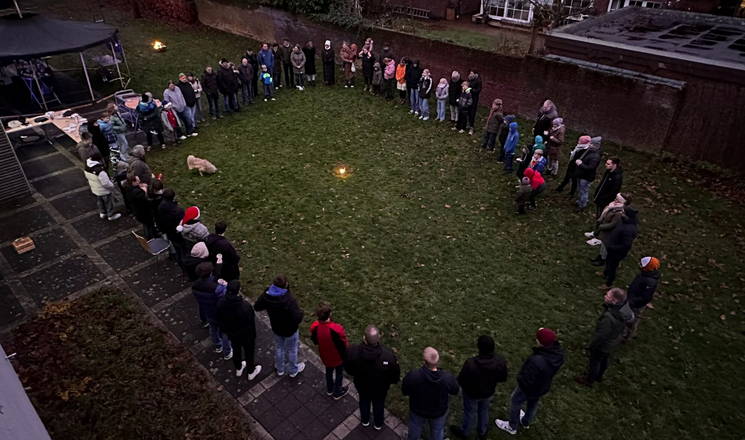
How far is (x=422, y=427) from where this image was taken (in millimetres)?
6492

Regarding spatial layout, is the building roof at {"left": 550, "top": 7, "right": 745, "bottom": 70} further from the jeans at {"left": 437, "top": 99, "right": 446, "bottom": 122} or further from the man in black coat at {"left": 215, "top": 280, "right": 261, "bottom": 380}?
the man in black coat at {"left": 215, "top": 280, "right": 261, "bottom": 380}

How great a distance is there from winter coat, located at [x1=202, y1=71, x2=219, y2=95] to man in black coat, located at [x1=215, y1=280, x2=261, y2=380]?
34.3 ft

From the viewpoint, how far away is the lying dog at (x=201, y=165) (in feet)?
42.5

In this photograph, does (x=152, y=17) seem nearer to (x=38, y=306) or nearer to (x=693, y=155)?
(x=38, y=306)

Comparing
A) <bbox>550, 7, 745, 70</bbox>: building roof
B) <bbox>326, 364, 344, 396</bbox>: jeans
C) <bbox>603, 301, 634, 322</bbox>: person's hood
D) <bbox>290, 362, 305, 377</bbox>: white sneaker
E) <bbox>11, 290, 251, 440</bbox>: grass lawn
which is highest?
<bbox>550, 7, 745, 70</bbox>: building roof

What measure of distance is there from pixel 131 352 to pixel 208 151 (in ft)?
24.8

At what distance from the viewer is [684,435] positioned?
7004 mm

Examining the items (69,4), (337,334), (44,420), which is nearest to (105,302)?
(44,420)

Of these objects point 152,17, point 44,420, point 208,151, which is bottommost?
point 44,420

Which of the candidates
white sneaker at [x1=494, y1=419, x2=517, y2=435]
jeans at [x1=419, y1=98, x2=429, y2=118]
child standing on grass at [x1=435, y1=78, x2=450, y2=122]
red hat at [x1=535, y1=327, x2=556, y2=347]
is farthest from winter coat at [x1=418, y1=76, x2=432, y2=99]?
white sneaker at [x1=494, y1=419, x2=517, y2=435]

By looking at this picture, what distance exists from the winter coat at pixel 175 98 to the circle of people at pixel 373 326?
0.13 ft

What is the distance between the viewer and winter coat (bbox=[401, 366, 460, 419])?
5.86 m

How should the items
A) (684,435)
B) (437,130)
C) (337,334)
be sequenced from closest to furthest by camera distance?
(337,334)
(684,435)
(437,130)

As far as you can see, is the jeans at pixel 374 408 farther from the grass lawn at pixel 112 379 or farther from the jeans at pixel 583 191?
the jeans at pixel 583 191
